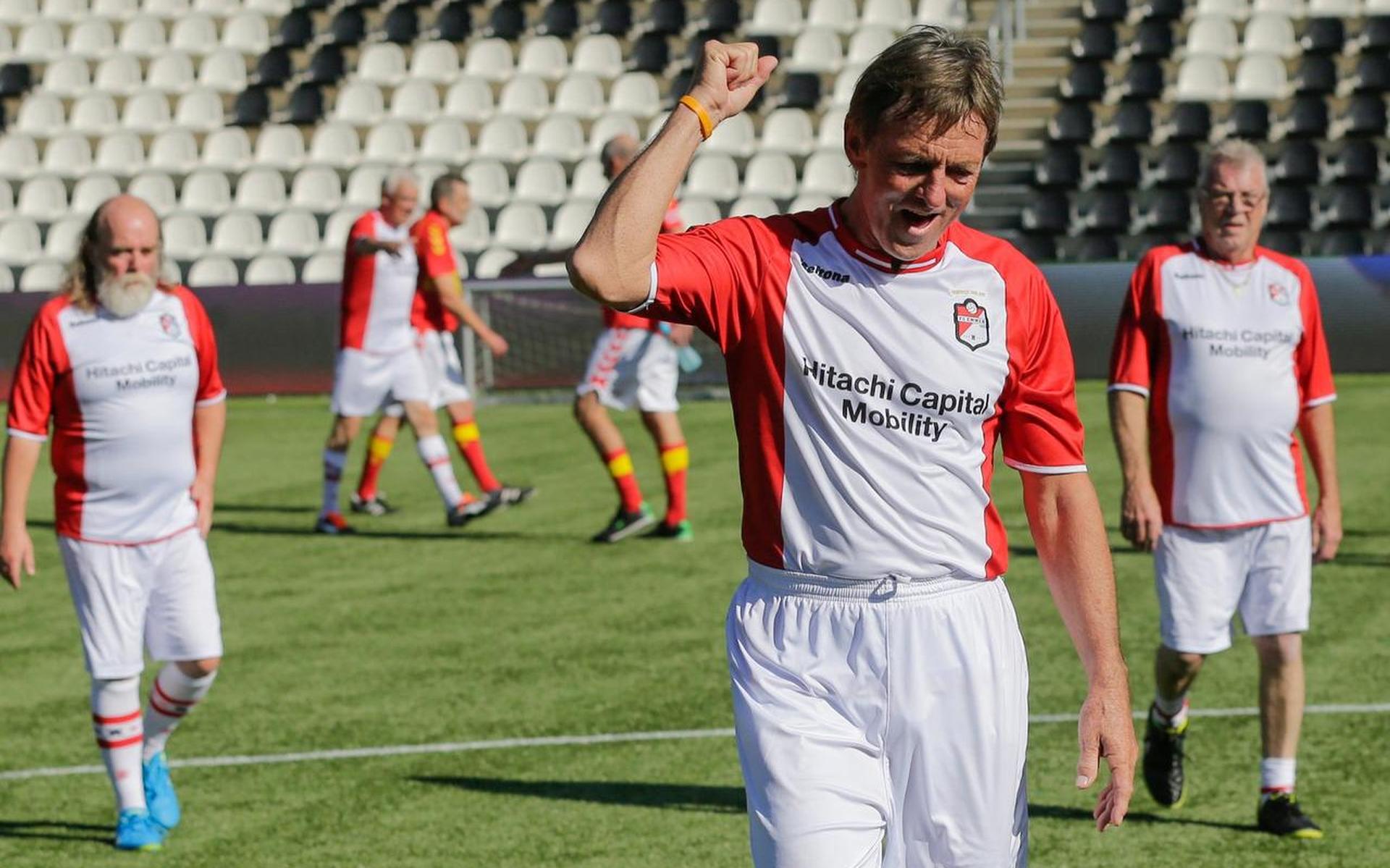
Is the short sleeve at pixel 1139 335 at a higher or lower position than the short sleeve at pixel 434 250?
higher

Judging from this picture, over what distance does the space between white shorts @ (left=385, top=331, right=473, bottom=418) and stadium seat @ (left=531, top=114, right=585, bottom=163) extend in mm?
11914

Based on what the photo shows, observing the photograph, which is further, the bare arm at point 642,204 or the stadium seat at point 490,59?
the stadium seat at point 490,59

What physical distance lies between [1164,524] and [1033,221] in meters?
17.3

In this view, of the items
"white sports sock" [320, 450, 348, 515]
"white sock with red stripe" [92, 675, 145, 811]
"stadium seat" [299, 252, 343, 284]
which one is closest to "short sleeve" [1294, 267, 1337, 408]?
"white sock with red stripe" [92, 675, 145, 811]

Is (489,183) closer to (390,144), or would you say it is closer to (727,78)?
(390,144)

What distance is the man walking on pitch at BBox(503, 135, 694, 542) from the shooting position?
12.0 meters

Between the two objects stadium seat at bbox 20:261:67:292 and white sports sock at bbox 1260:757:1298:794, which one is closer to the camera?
white sports sock at bbox 1260:757:1298:794

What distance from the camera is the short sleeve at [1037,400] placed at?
3.67 meters

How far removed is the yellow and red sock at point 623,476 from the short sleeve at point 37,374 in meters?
6.06

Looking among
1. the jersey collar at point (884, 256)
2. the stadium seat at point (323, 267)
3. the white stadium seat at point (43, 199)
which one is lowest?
the stadium seat at point (323, 267)

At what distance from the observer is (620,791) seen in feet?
22.6

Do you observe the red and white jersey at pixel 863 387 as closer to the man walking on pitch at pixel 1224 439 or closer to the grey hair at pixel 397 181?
the man walking on pitch at pixel 1224 439

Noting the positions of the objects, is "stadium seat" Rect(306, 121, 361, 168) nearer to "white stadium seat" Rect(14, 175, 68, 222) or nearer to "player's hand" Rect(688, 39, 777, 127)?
"white stadium seat" Rect(14, 175, 68, 222)

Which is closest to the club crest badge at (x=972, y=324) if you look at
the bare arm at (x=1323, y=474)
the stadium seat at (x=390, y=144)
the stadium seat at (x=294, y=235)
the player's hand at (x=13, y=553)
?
the bare arm at (x=1323, y=474)
